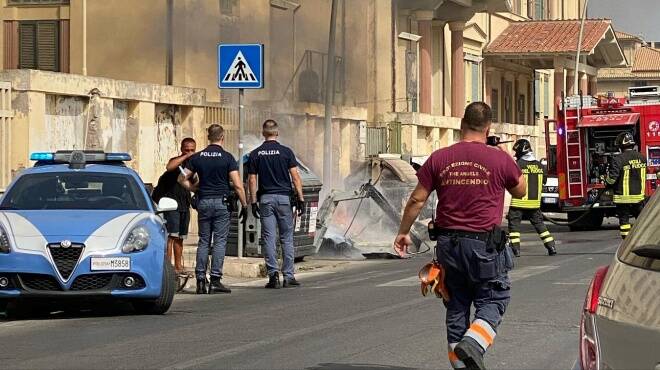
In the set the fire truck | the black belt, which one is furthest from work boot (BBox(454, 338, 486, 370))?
the fire truck

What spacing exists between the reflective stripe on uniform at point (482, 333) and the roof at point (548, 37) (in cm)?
4043

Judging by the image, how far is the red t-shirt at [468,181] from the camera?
7238mm

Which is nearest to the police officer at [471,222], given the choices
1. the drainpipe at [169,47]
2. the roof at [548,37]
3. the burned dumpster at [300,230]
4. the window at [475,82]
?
the burned dumpster at [300,230]

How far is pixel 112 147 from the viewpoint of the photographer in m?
20.4

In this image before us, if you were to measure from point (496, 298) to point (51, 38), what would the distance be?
2360 cm

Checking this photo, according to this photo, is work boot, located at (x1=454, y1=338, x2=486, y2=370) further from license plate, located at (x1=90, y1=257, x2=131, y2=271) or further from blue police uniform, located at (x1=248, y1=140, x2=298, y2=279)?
blue police uniform, located at (x1=248, y1=140, x2=298, y2=279)

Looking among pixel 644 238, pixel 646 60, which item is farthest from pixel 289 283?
pixel 646 60

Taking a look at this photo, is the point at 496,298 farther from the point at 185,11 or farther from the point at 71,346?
the point at 185,11

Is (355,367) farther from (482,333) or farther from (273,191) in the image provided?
(273,191)

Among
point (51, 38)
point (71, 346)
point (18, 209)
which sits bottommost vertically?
point (71, 346)

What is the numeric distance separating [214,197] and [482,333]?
7.26m

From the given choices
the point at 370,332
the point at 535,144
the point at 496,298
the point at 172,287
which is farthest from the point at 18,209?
the point at 535,144

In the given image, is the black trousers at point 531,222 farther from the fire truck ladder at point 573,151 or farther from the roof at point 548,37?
the roof at point 548,37

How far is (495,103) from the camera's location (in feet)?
164
